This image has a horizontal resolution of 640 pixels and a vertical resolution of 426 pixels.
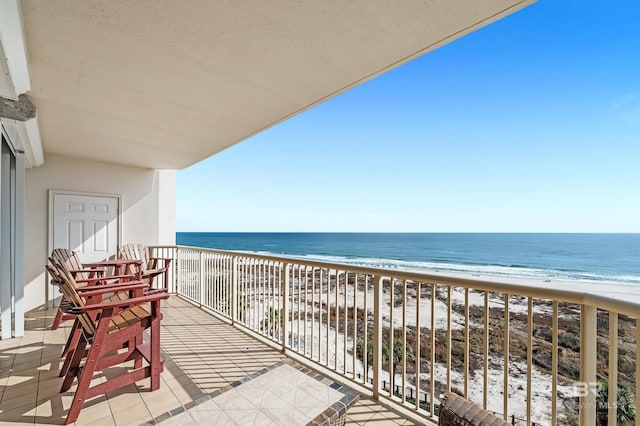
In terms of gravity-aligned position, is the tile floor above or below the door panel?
below

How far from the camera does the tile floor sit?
1.86m

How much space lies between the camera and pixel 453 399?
1.23m

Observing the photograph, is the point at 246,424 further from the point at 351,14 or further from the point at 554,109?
the point at 554,109

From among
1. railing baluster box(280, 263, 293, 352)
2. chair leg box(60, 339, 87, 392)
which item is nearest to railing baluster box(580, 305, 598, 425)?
railing baluster box(280, 263, 293, 352)

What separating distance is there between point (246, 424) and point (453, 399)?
1.08 meters

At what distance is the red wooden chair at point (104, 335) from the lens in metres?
1.88

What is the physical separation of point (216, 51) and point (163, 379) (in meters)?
2.55

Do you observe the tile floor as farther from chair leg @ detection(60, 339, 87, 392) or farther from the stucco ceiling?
the stucco ceiling

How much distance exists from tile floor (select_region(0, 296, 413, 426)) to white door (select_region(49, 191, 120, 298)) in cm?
133

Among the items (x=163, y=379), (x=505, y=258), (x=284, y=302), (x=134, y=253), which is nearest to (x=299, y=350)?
(x=284, y=302)

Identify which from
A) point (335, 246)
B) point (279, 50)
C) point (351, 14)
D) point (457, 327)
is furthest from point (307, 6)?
point (335, 246)

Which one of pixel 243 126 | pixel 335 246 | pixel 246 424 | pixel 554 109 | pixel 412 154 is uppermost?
pixel 554 109

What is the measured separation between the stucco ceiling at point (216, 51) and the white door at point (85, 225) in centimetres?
205

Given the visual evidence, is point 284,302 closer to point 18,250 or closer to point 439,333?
point 18,250
